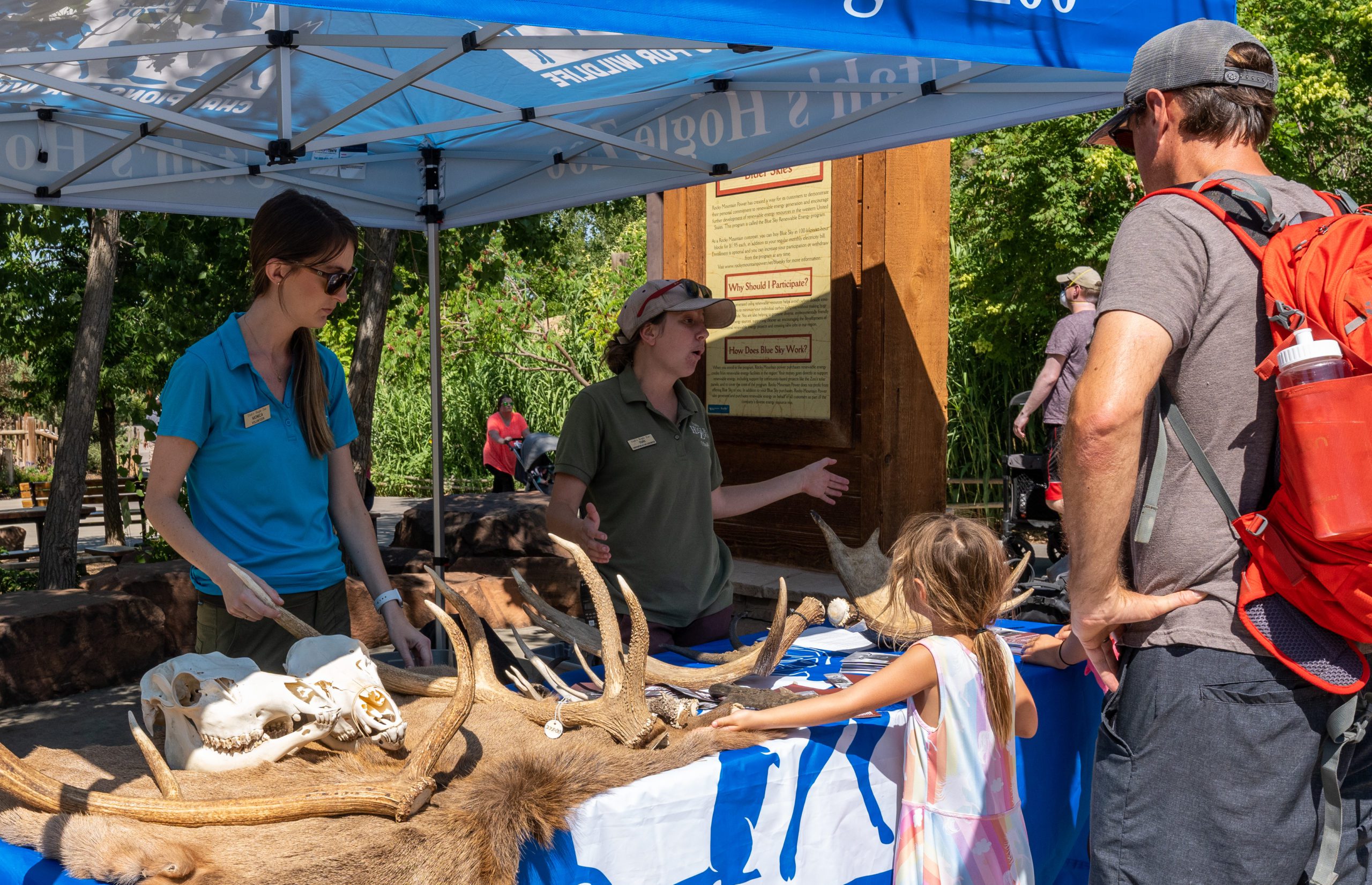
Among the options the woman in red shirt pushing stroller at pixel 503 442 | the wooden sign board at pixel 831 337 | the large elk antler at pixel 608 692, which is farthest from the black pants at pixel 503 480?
the large elk antler at pixel 608 692

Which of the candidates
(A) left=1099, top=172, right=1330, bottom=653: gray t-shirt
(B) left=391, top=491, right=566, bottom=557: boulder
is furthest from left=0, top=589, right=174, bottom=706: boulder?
(A) left=1099, top=172, right=1330, bottom=653: gray t-shirt

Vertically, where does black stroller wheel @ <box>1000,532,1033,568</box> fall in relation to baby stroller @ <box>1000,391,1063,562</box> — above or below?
below

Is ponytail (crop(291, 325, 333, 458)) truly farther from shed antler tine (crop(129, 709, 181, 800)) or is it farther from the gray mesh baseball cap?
the gray mesh baseball cap

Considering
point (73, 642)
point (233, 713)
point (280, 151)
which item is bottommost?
point (73, 642)

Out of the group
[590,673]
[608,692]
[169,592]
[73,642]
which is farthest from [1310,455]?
[169,592]

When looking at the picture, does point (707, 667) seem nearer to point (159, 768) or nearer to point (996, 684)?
point (996, 684)

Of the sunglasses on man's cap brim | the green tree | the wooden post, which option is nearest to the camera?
the sunglasses on man's cap brim

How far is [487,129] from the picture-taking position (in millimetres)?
3943

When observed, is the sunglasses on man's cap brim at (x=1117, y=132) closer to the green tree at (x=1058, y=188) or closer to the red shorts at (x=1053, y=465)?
the red shorts at (x=1053, y=465)

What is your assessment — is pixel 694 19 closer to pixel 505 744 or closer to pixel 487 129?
pixel 505 744

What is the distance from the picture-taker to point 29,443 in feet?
82.8

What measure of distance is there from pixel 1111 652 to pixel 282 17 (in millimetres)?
2678

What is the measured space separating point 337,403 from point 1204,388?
1803 millimetres

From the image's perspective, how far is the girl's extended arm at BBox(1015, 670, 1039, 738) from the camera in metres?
2.14
